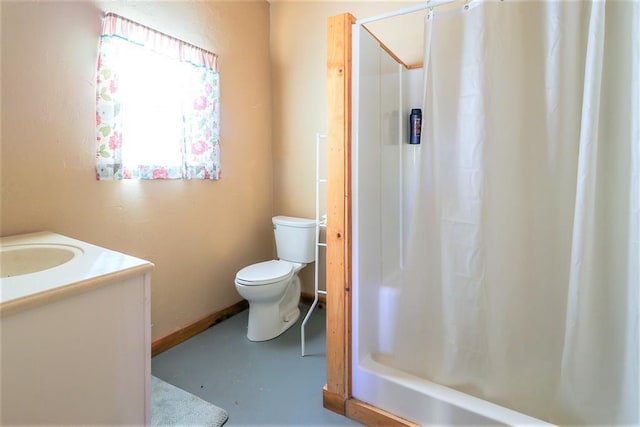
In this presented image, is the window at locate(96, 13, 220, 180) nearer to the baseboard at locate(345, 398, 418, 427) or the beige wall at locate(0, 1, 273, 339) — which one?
the beige wall at locate(0, 1, 273, 339)

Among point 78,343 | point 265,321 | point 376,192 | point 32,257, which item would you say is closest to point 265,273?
point 265,321

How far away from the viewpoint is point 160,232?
1.96m

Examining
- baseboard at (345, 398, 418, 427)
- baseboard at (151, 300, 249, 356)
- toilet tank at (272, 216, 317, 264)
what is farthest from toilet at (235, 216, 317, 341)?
baseboard at (345, 398, 418, 427)

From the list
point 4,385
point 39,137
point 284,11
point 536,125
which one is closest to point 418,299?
point 536,125

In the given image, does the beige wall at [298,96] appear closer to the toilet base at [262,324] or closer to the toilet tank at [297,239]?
the toilet tank at [297,239]

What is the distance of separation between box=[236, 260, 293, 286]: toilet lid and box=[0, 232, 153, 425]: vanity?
1.00 meters

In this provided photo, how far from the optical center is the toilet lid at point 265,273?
2008 mm

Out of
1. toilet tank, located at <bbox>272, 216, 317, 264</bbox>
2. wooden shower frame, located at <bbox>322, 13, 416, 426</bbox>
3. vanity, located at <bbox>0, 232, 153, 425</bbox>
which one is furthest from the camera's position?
toilet tank, located at <bbox>272, 216, 317, 264</bbox>

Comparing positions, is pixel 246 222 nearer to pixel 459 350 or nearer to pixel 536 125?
pixel 459 350

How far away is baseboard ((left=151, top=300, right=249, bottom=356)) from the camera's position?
1.95 metres

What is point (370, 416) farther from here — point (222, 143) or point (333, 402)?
point (222, 143)

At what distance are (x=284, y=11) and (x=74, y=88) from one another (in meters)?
1.82

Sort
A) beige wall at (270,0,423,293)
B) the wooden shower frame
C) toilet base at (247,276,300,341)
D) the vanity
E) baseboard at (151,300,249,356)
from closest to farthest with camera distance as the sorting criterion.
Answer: the vanity, the wooden shower frame, baseboard at (151,300,249,356), toilet base at (247,276,300,341), beige wall at (270,0,423,293)

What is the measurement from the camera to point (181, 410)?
1.48m
